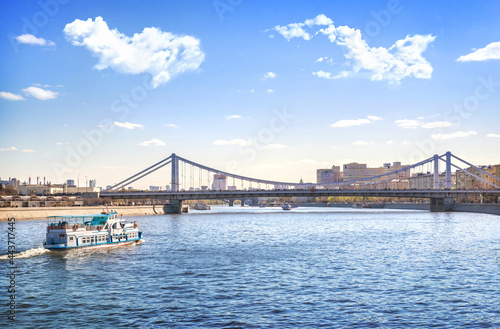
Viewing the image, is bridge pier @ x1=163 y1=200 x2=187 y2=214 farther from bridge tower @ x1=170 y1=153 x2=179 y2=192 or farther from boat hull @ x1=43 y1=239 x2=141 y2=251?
boat hull @ x1=43 y1=239 x2=141 y2=251

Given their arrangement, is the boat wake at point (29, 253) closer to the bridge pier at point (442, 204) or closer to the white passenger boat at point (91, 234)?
the white passenger boat at point (91, 234)

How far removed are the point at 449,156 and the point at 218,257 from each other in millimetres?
153952

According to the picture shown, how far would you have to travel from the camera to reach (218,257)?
44406mm

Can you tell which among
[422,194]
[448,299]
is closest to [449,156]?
[422,194]

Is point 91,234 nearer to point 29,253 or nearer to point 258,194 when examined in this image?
point 29,253

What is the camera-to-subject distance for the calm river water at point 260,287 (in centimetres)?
2314

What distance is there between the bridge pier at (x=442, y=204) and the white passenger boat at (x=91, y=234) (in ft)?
411

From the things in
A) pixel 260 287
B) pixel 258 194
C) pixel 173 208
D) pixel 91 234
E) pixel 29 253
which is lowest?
pixel 260 287

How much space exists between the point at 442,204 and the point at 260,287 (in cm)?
14565

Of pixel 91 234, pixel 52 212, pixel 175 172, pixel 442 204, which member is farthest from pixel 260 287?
pixel 442 204

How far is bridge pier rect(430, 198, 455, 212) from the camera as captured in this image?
6398 inches

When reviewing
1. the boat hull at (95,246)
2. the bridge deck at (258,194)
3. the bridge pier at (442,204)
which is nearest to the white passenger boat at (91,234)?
the boat hull at (95,246)

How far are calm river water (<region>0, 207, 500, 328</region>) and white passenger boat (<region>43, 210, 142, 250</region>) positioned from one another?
1.73 m

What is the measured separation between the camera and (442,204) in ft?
536
